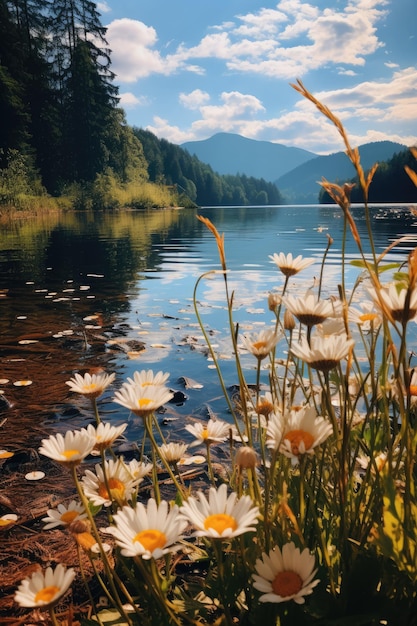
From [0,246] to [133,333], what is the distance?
9.73 m

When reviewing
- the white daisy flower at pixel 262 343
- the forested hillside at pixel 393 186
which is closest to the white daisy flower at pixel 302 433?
the white daisy flower at pixel 262 343

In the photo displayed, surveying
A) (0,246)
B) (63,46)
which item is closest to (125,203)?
(63,46)

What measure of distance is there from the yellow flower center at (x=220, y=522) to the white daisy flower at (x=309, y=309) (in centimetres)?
38

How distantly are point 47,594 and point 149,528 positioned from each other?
19cm

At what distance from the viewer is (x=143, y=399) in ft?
3.17

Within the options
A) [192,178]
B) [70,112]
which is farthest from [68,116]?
[192,178]

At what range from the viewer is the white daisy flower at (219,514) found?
745mm

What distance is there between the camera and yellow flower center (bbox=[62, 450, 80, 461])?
89 centimetres

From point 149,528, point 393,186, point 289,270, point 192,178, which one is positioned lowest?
point 149,528

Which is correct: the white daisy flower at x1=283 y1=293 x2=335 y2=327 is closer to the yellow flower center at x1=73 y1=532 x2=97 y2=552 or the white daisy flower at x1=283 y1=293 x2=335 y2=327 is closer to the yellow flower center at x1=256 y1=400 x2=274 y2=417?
the yellow flower center at x1=256 y1=400 x2=274 y2=417

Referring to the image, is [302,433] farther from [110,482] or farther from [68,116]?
[68,116]

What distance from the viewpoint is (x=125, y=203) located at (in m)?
43.1

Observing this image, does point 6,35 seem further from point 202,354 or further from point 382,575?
point 382,575

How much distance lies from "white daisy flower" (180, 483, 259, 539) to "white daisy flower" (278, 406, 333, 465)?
0.34 ft
